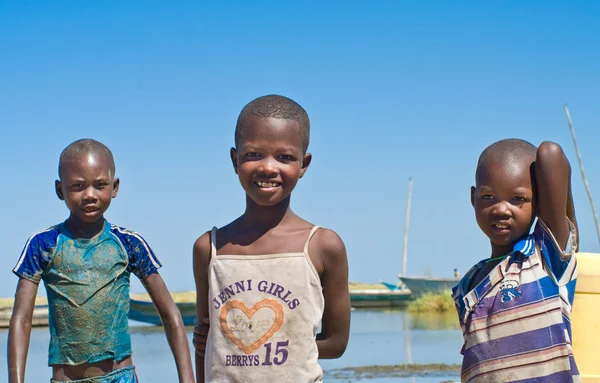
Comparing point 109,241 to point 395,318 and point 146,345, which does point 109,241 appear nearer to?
point 146,345

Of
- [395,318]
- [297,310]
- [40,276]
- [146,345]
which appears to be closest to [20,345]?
[40,276]

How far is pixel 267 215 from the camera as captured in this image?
10.1 ft

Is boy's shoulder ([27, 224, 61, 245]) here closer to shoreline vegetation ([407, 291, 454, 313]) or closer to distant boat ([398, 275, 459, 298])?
shoreline vegetation ([407, 291, 454, 313])

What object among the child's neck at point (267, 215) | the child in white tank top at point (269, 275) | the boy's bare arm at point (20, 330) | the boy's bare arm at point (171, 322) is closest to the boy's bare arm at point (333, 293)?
the child in white tank top at point (269, 275)

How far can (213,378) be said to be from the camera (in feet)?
9.55

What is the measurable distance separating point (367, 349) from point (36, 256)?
11772 millimetres

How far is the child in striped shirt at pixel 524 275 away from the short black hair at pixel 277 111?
0.74m

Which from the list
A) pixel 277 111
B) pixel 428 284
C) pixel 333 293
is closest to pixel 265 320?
pixel 333 293

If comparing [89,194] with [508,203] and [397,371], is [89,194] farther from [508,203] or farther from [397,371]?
[397,371]

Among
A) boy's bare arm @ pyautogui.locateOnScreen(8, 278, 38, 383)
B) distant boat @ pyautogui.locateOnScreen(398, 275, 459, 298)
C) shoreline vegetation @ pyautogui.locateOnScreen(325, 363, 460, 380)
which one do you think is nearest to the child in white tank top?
boy's bare arm @ pyautogui.locateOnScreen(8, 278, 38, 383)

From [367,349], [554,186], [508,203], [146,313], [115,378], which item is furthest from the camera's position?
[146,313]

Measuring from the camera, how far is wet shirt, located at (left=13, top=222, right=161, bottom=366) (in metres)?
3.81

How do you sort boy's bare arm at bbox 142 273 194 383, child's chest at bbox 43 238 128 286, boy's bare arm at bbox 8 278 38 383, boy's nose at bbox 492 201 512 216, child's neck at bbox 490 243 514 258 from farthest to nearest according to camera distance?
child's chest at bbox 43 238 128 286 → boy's bare arm at bbox 142 273 194 383 → boy's bare arm at bbox 8 278 38 383 → child's neck at bbox 490 243 514 258 → boy's nose at bbox 492 201 512 216

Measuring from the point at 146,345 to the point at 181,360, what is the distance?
44.0 ft
